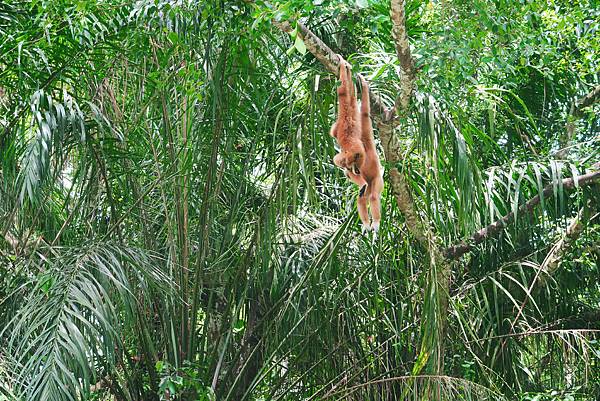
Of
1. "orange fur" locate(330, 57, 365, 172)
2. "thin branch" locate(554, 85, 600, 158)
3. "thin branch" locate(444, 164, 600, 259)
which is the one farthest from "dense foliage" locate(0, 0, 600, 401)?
"orange fur" locate(330, 57, 365, 172)

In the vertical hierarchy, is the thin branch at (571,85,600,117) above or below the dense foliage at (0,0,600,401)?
above

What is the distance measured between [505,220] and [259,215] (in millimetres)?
1155

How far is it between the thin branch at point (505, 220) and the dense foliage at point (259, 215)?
0.03 metres

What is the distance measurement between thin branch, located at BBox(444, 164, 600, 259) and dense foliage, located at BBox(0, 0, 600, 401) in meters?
0.03

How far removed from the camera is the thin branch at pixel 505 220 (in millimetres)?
3746

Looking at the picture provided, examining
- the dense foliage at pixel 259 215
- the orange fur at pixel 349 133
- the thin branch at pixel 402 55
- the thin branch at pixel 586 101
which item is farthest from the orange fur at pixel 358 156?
the thin branch at pixel 586 101

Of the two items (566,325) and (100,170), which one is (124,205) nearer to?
(100,170)

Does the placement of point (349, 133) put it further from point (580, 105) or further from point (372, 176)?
point (580, 105)

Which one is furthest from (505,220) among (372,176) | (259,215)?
(372,176)

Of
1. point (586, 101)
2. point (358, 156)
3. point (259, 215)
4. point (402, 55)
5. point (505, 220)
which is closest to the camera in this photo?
point (358, 156)

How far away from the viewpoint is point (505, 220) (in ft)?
12.7

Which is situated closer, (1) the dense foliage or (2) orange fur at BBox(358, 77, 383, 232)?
(2) orange fur at BBox(358, 77, 383, 232)

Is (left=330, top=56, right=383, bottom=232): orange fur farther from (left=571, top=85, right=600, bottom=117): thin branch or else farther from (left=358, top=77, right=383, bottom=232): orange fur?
(left=571, top=85, right=600, bottom=117): thin branch

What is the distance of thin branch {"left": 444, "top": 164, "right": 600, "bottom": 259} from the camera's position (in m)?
3.75
